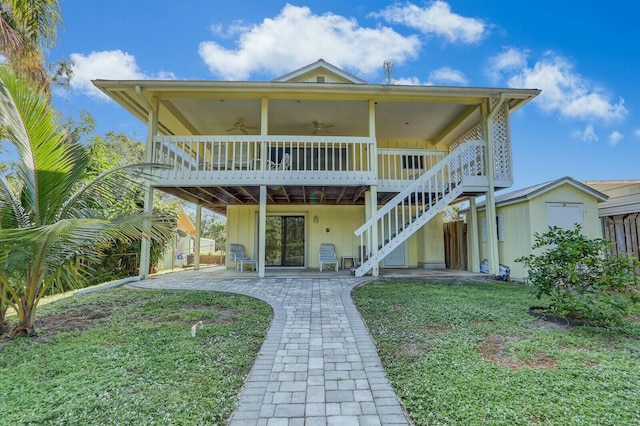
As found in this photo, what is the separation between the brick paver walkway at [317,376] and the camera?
209cm

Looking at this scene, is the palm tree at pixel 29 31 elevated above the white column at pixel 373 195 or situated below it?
above

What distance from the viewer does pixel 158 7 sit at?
448 inches

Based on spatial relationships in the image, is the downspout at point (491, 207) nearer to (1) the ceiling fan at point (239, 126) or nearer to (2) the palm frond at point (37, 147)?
(1) the ceiling fan at point (239, 126)

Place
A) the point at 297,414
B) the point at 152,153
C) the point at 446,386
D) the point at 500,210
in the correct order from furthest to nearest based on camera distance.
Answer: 1. the point at 500,210
2. the point at 152,153
3. the point at 446,386
4. the point at 297,414

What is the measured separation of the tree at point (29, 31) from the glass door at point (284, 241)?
7.03 meters

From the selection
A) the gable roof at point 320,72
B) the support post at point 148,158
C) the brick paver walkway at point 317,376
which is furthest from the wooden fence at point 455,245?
the support post at point 148,158

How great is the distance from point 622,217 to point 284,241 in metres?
9.40

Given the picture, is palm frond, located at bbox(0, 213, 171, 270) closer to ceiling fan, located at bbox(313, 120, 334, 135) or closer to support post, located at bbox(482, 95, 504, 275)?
ceiling fan, located at bbox(313, 120, 334, 135)

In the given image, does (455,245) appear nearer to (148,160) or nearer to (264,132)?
(264,132)

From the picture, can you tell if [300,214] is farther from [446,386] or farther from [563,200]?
[446,386]

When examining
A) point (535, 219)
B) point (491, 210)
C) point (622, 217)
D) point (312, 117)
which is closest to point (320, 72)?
point (312, 117)

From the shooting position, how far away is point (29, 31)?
7.78 meters

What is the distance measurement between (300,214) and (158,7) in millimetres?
9087

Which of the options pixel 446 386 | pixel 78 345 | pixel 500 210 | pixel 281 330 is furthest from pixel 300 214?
pixel 446 386
